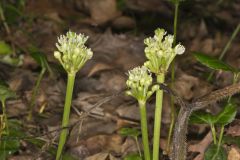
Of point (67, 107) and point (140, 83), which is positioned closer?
point (140, 83)

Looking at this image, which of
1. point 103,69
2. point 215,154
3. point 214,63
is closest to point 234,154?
point 215,154

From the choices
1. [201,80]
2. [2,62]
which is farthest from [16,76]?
[201,80]

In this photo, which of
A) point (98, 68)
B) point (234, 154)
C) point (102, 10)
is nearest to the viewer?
point (234, 154)

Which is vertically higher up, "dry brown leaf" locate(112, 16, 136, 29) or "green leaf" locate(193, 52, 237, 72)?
"dry brown leaf" locate(112, 16, 136, 29)

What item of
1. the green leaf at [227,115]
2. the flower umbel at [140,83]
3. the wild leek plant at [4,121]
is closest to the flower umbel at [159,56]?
the flower umbel at [140,83]

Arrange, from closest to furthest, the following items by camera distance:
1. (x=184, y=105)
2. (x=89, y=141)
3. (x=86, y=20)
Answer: (x=184, y=105) → (x=89, y=141) → (x=86, y=20)

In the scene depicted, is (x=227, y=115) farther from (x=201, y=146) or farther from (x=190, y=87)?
(x=190, y=87)

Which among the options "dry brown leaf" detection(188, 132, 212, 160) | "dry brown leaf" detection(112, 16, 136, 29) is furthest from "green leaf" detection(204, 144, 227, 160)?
"dry brown leaf" detection(112, 16, 136, 29)

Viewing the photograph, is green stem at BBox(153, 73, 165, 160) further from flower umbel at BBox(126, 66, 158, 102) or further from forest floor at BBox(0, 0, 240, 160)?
forest floor at BBox(0, 0, 240, 160)

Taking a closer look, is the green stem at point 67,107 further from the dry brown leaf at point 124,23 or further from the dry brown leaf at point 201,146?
the dry brown leaf at point 124,23

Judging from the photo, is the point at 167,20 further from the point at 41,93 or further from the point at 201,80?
the point at 41,93


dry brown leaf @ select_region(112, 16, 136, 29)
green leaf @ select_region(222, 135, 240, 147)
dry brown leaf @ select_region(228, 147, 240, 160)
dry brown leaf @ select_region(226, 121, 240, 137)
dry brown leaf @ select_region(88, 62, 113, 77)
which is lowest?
dry brown leaf @ select_region(228, 147, 240, 160)
